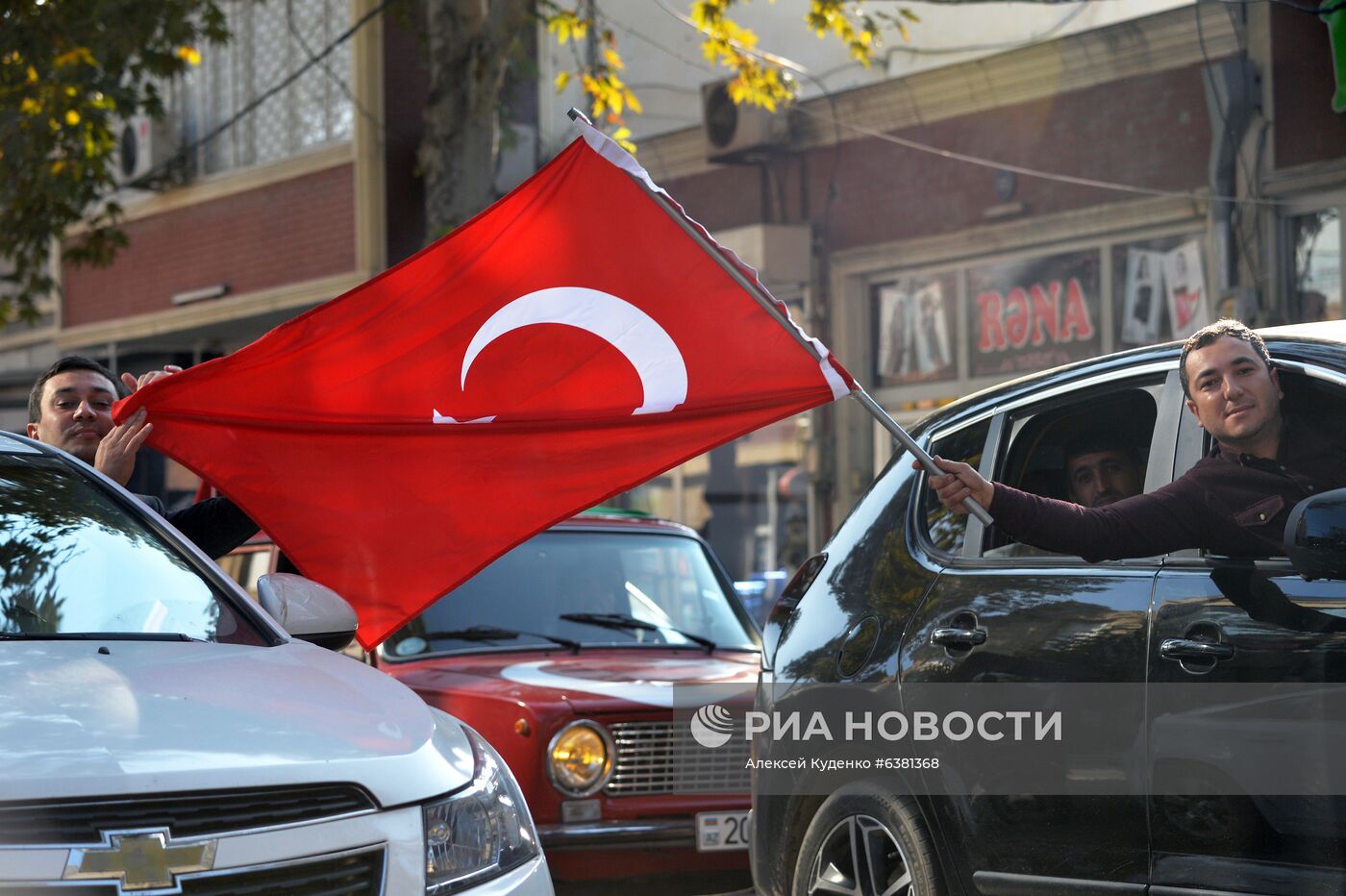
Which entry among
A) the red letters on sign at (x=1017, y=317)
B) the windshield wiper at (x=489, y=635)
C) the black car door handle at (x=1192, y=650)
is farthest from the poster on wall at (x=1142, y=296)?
the black car door handle at (x=1192, y=650)

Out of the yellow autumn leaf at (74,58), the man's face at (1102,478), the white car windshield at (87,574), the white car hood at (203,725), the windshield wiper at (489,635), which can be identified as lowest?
the windshield wiper at (489,635)

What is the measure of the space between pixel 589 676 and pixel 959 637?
2.62 metres

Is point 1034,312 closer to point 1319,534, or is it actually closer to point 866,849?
point 866,849

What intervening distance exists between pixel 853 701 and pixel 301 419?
2.23 meters

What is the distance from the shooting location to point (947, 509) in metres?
5.12

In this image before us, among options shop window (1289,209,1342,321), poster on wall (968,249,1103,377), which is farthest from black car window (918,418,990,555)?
poster on wall (968,249,1103,377)

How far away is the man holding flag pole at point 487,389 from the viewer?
213 inches

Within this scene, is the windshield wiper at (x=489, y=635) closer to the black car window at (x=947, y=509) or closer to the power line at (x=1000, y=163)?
the black car window at (x=947, y=509)

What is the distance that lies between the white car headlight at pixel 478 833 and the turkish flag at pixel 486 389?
1.67m

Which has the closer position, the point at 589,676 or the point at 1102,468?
the point at 1102,468

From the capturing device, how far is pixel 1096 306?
46.5 feet

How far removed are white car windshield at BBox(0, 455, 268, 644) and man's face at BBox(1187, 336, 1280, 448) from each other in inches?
92.6

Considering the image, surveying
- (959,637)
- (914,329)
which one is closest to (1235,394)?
(959,637)

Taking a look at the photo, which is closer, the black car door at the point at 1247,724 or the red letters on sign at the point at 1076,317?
the black car door at the point at 1247,724
